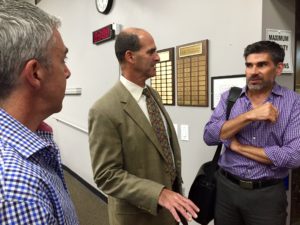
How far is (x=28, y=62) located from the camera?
0.64 meters

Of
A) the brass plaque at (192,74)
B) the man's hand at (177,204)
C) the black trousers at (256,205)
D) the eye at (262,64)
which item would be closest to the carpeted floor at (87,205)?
the brass plaque at (192,74)

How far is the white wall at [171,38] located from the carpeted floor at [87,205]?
205 mm

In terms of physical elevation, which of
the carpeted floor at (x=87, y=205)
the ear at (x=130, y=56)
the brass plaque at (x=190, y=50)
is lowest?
the carpeted floor at (x=87, y=205)

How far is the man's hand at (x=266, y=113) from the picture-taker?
4.58ft

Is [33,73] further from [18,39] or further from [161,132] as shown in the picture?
[161,132]

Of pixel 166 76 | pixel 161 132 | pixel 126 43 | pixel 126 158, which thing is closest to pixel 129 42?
pixel 126 43

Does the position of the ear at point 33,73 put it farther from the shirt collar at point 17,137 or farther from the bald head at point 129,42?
the bald head at point 129,42

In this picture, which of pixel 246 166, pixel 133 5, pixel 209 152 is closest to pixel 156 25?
pixel 133 5

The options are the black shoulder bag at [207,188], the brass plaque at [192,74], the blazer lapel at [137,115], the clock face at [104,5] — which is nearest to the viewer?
the blazer lapel at [137,115]

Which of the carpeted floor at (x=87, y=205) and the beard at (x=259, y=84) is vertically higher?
the beard at (x=259, y=84)

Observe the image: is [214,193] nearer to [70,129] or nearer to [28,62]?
[28,62]

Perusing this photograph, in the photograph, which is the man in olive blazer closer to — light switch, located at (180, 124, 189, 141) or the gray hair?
the gray hair

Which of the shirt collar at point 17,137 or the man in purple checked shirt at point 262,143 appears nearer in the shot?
the shirt collar at point 17,137

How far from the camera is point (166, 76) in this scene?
2.48m
